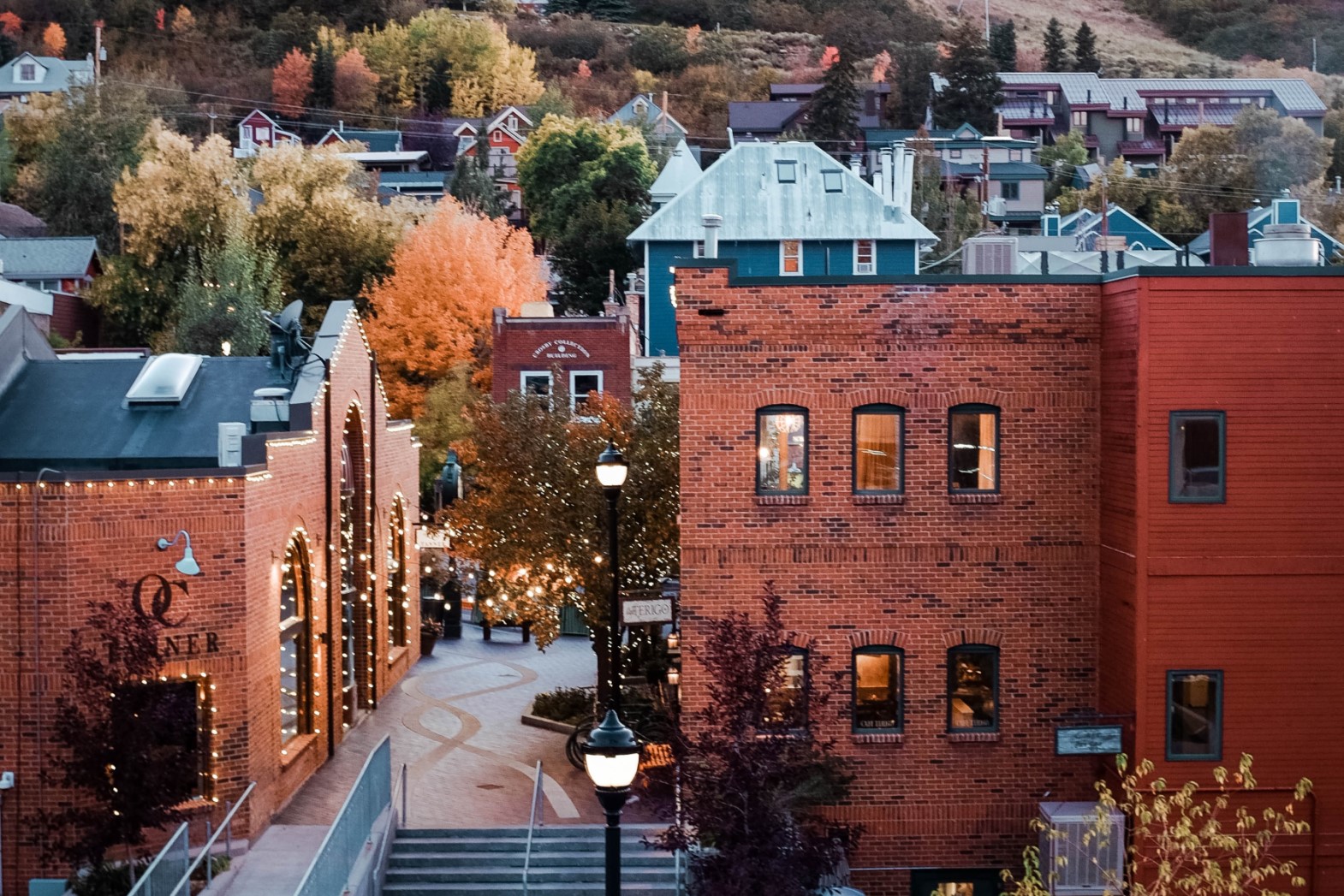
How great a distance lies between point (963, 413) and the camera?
19109 millimetres

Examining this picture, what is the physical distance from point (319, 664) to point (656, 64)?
149 metres

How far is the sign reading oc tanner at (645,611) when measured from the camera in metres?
19.2

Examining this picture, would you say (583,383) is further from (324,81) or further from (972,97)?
(324,81)

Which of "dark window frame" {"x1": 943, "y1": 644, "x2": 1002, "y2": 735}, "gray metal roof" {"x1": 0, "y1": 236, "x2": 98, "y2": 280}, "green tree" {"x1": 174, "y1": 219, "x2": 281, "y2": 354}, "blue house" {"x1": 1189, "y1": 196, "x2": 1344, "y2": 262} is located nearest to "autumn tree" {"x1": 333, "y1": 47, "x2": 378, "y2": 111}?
"gray metal roof" {"x1": 0, "y1": 236, "x2": 98, "y2": 280}

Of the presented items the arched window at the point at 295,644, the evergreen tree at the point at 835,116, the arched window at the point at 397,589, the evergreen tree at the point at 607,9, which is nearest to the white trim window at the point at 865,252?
the arched window at the point at 397,589

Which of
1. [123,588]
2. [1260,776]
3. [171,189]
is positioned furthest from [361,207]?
[1260,776]

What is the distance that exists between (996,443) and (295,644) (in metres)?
11.5

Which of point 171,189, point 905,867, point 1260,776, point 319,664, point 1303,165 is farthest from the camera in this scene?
point 1303,165

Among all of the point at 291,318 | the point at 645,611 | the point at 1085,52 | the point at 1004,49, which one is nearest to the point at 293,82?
the point at 1004,49

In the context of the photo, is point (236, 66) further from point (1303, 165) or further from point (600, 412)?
point (600, 412)

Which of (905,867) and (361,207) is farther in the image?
(361,207)

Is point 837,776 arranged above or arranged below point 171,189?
below

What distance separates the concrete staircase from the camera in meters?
19.3

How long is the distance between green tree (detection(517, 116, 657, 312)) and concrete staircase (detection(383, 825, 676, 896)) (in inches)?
1939
